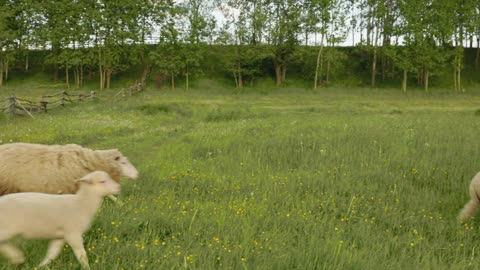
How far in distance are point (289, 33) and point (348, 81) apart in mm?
10243

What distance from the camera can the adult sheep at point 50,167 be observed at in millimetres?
5801

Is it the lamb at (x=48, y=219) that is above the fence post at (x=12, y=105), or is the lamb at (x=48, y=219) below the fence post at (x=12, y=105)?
below

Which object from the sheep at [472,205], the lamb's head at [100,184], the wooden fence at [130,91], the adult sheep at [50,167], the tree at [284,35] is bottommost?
the sheep at [472,205]

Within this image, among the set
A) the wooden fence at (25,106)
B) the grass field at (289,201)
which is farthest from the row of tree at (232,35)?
the grass field at (289,201)

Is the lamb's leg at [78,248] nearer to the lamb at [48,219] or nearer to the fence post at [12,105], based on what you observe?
the lamb at [48,219]

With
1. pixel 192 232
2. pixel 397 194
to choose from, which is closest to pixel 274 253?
pixel 192 232

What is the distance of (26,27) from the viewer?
47.2 m

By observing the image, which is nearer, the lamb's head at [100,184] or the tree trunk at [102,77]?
the lamb's head at [100,184]

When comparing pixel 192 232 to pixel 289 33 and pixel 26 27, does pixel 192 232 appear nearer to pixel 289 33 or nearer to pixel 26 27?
pixel 289 33

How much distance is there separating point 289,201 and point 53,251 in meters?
3.77

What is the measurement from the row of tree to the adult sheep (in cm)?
3848

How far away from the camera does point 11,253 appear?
3.40 m

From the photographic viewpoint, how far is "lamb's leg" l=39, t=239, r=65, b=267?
350cm

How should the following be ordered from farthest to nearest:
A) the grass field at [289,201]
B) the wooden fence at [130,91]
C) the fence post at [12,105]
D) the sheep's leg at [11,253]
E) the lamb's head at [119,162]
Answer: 1. the wooden fence at [130,91]
2. the fence post at [12,105]
3. the lamb's head at [119,162]
4. the grass field at [289,201]
5. the sheep's leg at [11,253]
